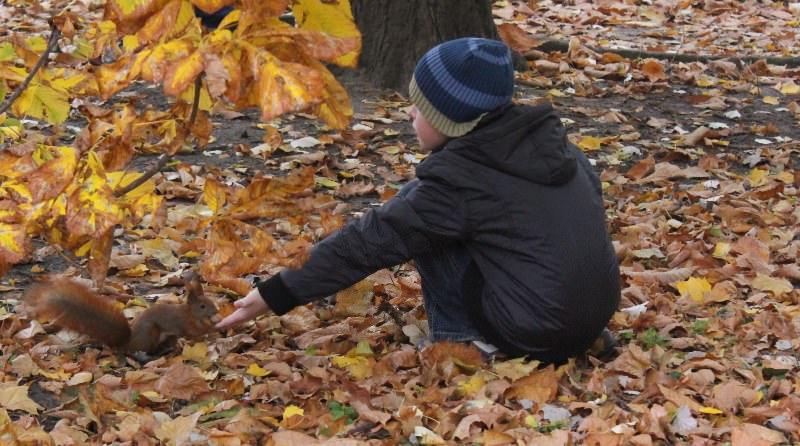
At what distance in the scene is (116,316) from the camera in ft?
11.0

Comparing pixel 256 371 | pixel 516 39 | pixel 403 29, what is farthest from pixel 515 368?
pixel 516 39

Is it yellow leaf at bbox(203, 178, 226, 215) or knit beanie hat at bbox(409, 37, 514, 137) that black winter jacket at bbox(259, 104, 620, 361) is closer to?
knit beanie hat at bbox(409, 37, 514, 137)

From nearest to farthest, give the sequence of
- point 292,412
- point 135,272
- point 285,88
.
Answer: point 285,88 < point 292,412 < point 135,272

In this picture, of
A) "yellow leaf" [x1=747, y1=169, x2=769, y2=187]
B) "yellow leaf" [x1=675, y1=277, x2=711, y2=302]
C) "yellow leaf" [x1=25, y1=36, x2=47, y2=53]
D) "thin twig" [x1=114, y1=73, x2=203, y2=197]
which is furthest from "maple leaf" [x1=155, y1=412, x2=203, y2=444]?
"yellow leaf" [x1=747, y1=169, x2=769, y2=187]

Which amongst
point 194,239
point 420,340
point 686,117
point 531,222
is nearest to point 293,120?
point 194,239

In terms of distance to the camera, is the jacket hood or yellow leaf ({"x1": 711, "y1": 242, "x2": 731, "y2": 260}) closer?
the jacket hood

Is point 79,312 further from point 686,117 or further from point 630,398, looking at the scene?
point 686,117

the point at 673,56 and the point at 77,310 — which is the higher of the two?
the point at 77,310

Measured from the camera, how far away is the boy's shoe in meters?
3.44

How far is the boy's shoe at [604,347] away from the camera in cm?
344

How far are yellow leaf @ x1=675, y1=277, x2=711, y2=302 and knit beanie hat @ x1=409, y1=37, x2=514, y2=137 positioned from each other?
1.34 meters

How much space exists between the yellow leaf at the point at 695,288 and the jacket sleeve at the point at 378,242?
1.27m

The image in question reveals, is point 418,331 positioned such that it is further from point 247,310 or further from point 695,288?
point 695,288

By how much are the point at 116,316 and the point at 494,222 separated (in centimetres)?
123
